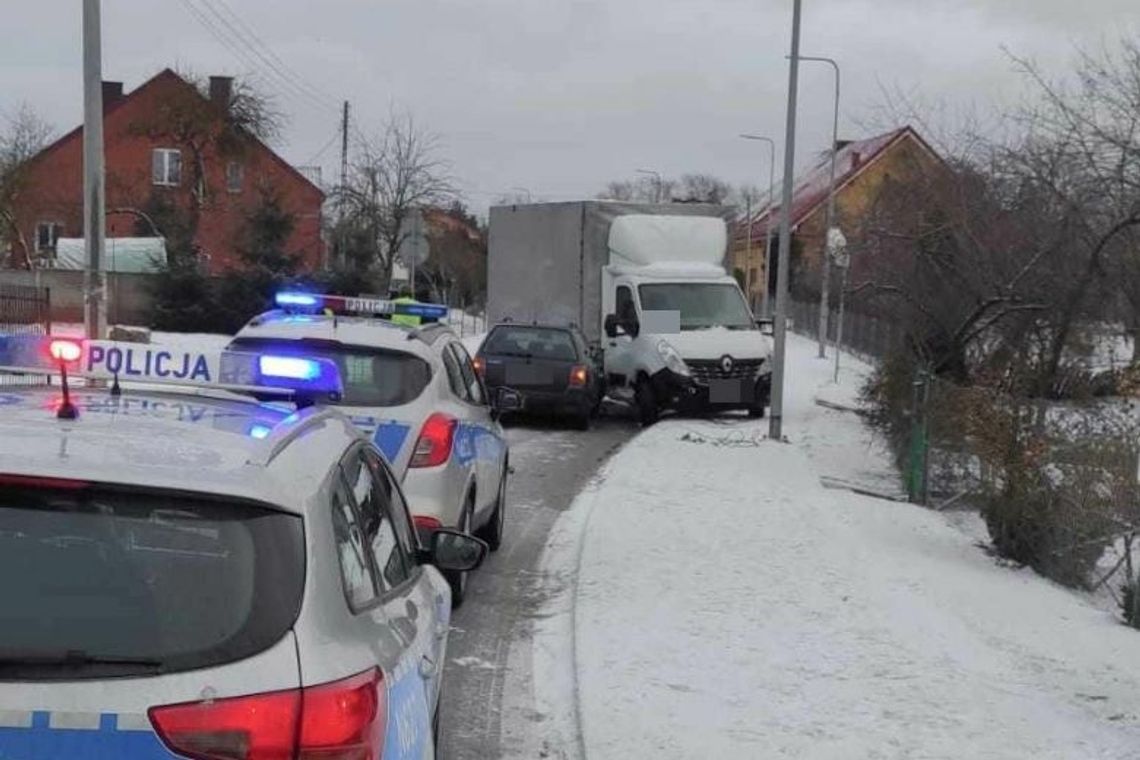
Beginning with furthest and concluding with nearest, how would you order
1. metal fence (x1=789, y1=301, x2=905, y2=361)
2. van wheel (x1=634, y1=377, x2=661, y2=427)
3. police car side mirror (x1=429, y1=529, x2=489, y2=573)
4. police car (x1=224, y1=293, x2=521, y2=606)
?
van wheel (x1=634, y1=377, x2=661, y2=427) < metal fence (x1=789, y1=301, x2=905, y2=361) < police car (x1=224, y1=293, x2=521, y2=606) < police car side mirror (x1=429, y1=529, x2=489, y2=573)

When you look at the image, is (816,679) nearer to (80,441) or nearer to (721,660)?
(721,660)

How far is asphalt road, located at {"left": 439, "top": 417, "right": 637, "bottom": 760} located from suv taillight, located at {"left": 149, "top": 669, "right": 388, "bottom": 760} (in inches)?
116

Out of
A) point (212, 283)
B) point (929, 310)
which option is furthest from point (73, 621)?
point (212, 283)

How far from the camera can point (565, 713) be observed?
19.6ft

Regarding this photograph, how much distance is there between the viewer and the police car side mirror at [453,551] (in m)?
4.67

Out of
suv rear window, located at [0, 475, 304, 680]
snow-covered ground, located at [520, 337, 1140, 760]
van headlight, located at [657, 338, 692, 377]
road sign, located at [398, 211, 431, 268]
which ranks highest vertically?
road sign, located at [398, 211, 431, 268]

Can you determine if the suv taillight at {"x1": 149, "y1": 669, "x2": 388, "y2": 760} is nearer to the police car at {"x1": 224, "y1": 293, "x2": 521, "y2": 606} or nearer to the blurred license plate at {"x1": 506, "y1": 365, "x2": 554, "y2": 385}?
the police car at {"x1": 224, "y1": 293, "x2": 521, "y2": 606}

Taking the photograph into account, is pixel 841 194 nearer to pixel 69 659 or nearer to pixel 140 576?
pixel 140 576

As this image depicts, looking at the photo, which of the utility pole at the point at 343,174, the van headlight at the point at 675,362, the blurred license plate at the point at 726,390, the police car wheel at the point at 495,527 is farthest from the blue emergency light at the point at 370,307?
the utility pole at the point at 343,174

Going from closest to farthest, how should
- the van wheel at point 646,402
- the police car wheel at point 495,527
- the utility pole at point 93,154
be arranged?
the police car wheel at point 495,527 → the utility pole at point 93,154 → the van wheel at point 646,402

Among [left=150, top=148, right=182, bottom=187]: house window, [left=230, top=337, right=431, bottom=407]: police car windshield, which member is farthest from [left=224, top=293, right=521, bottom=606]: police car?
[left=150, top=148, right=182, bottom=187]: house window

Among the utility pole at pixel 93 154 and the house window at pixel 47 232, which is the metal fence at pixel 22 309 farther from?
the house window at pixel 47 232

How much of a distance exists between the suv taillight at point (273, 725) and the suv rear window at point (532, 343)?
16487mm

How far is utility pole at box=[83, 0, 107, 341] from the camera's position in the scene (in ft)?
43.5
